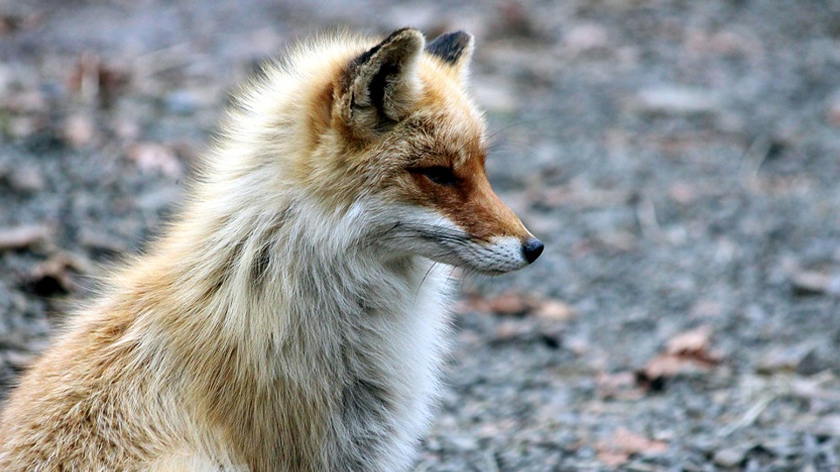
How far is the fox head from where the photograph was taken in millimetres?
4227

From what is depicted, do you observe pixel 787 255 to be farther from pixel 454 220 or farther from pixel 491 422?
pixel 454 220

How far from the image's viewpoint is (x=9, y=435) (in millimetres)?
4105

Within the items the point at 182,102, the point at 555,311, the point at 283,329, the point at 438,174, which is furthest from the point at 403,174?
the point at 182,102

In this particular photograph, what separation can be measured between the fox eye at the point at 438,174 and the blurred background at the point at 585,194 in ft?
5.46

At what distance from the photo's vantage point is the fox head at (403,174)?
13.9 feet

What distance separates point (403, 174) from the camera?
14.0 ft

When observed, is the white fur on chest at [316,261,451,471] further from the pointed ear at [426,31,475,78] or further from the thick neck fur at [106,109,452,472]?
Result: the pointed ear at [426,31,475,78]

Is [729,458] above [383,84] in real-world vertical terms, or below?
below

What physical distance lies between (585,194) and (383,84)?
617 cm

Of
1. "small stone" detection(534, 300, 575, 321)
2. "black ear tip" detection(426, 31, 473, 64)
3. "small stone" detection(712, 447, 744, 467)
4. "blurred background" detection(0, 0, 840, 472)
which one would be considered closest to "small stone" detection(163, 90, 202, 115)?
"blurred background" detection(0, 0, 840, 472)

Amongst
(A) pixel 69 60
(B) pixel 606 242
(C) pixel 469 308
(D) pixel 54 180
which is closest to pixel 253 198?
(C) pixel 469 308

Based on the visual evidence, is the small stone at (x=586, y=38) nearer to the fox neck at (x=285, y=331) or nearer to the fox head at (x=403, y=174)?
the fox head at (x=403, y=174)

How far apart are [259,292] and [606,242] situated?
5.52 m

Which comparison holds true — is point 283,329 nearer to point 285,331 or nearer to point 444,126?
point 285,331
